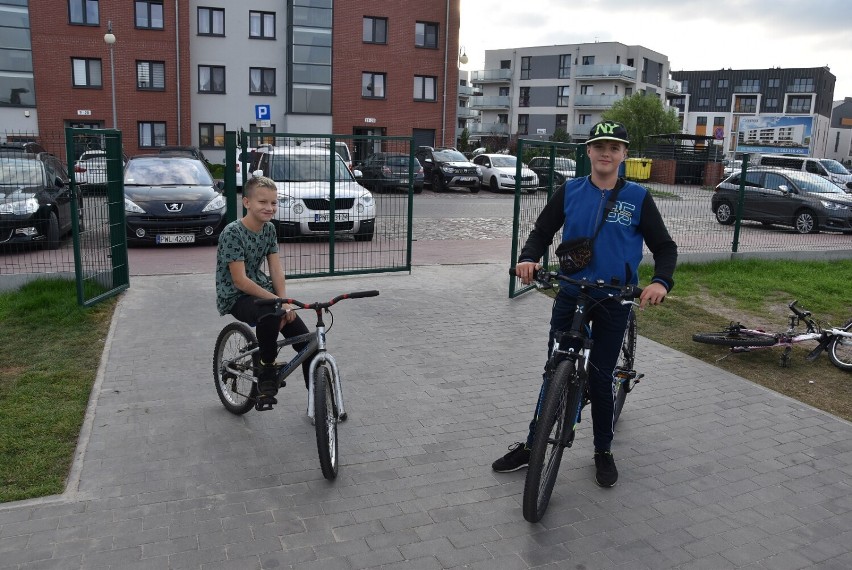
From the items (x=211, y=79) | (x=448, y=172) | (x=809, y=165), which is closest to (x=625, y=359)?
(x=448, y=172)

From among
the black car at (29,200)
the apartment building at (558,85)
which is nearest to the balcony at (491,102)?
the apartment building at (558,85)

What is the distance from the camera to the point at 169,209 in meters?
12.7

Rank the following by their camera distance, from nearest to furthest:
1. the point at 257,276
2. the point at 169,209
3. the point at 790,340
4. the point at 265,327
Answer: the point at 265,327 → the point at 257,276 → the point at 790,340 → the point at 169,209

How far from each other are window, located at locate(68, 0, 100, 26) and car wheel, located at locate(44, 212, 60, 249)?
33872mm

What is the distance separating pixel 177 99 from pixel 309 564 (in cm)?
4104

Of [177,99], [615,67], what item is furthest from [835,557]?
[615,67]

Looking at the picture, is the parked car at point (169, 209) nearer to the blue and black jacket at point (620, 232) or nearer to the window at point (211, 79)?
the blue and black jacket at point (620, 232)

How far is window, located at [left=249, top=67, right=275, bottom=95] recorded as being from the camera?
42.4 metres

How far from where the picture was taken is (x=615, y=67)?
72.7 metres

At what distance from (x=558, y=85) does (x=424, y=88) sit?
3680 centimetres

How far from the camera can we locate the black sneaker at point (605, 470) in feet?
14.4

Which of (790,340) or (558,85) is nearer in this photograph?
(790,340)

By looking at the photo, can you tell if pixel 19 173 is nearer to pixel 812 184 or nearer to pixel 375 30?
pixel 812 184

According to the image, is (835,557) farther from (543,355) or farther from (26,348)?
(26,348)
